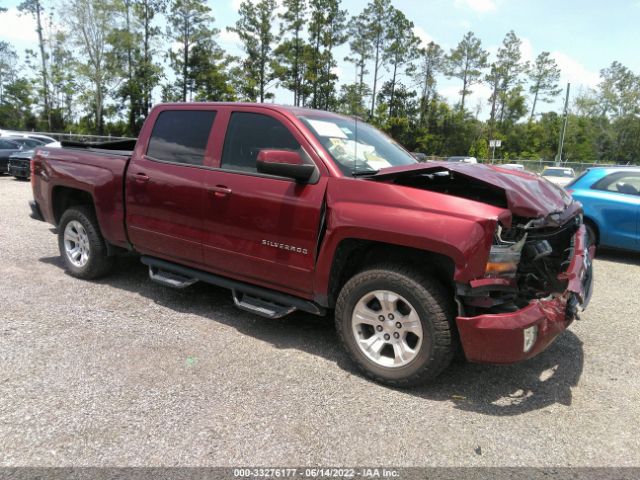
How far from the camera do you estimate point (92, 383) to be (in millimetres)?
3154

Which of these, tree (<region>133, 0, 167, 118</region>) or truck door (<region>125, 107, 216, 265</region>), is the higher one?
tree (<region>133, 0, 167, 118</region>)

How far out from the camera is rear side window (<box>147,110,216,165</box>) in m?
4.21

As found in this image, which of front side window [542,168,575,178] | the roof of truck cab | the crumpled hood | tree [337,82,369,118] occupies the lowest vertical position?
front side window [542,168,575,178]

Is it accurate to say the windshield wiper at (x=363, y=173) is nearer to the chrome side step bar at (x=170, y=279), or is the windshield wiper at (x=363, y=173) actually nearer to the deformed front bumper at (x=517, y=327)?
the deformed front bumper at (x=517, y=327)

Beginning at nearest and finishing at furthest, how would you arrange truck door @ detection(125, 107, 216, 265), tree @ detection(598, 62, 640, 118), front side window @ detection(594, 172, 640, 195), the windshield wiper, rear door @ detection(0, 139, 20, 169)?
1. the windshield wiper
2. truck door @ detection(125, 107, 216, 265)
3. front side window @ detection(594, 172, 640, 195)
4. rear door @ detection(0, 139, 20, 169)
5. tree @ detection(598, 62, 640, 118)

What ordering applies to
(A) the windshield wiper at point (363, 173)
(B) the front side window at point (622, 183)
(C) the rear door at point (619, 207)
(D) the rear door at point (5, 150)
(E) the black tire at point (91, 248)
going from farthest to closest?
(D) the rear door at point (5, 150), (B) the front side window at point (622, 183), (C) the rear door at point (619, 207), (E) the black tire at point (91, 248), (A) the windshield wiper at point (363, 173)

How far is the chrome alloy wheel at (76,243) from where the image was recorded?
17.0 feet

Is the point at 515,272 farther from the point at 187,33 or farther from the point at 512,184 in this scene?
the point at 187,33

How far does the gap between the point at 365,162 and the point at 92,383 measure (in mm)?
2537

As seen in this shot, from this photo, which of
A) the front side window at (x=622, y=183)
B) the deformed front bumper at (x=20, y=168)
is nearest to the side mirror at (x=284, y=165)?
the front side window at (x=622, y=183)

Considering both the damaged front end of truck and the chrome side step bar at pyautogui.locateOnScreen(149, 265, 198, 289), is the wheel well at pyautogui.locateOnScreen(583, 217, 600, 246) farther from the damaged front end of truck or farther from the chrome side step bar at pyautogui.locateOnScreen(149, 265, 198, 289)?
the chrome side step bar at pyautogui.locateOnScreen(149, 265, 198, 289)

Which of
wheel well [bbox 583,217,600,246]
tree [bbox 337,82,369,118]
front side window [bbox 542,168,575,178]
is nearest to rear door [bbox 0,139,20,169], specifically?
wheel well [bbox 583,217,600,246]

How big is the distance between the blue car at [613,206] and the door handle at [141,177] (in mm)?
6401

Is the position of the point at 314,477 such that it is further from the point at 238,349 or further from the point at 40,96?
the point at 40,96
